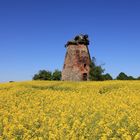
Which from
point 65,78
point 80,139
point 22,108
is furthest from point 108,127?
point 65,78

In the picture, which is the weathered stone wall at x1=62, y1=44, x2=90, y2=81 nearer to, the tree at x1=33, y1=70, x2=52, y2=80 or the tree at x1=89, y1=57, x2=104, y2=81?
the tree at x1=89, y1=57, x2=104, y2=81

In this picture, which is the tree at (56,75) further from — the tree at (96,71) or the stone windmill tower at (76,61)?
the stone windmill tower at (76,61)

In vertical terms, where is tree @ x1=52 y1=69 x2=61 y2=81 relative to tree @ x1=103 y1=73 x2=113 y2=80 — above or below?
above

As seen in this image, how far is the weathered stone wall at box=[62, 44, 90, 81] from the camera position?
178ft

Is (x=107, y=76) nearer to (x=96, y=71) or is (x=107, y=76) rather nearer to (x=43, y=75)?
(x=96, y=71)

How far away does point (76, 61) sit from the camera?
54.6m

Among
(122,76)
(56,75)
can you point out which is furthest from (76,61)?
(56,75)

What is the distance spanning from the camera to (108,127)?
36.0 feet

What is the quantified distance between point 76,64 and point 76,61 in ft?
1.29

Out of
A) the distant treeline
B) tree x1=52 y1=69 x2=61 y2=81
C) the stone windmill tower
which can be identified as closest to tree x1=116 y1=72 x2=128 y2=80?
the distant treeline

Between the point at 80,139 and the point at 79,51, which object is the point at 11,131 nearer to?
the point at 80,139

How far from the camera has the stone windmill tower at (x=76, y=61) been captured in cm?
5428

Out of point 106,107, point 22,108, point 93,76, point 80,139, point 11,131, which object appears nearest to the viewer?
point 80,139

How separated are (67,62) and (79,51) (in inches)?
79.7
